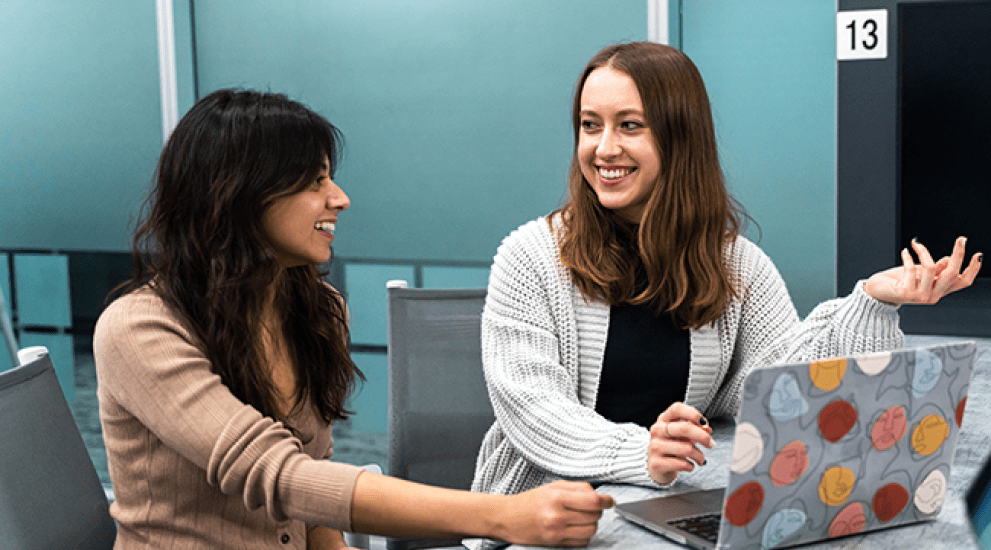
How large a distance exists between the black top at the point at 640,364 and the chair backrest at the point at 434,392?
39cm

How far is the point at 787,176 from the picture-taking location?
2.39 m

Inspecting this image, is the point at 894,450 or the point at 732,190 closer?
the point at 894,450

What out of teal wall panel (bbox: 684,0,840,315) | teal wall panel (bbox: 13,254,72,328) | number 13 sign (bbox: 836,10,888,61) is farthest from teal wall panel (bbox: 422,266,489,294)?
teal wall panel (bbox: 13,254,72,328)

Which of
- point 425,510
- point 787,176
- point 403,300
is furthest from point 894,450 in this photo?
point 787,176

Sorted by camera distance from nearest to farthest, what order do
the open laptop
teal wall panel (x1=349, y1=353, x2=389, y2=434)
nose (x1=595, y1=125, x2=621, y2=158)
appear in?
1. the open laptop
2. nose (x1=595, y1=125, x2=621, y2=158)
3. teal wall panel (x1=349, y1=353, x2=389, y2=434)

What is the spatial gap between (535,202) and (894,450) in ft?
5.92

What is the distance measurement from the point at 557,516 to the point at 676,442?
237mm

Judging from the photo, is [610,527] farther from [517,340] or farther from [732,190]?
[732,190]

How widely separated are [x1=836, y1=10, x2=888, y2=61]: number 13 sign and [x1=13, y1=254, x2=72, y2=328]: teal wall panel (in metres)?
2.49

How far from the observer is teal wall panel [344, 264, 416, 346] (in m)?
2.80

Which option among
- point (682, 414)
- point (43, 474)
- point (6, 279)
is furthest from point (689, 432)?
point (6, 279)

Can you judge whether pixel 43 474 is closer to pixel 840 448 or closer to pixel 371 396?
pixel 840 448

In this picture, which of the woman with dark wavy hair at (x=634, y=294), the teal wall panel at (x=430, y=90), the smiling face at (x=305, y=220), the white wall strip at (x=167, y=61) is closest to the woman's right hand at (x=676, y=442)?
the woman with dark wavy hair at (x=634, y=294)

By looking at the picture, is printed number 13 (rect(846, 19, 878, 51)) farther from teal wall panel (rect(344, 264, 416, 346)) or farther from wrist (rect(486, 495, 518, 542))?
wrist (rect(486, 495, 518, 542))
